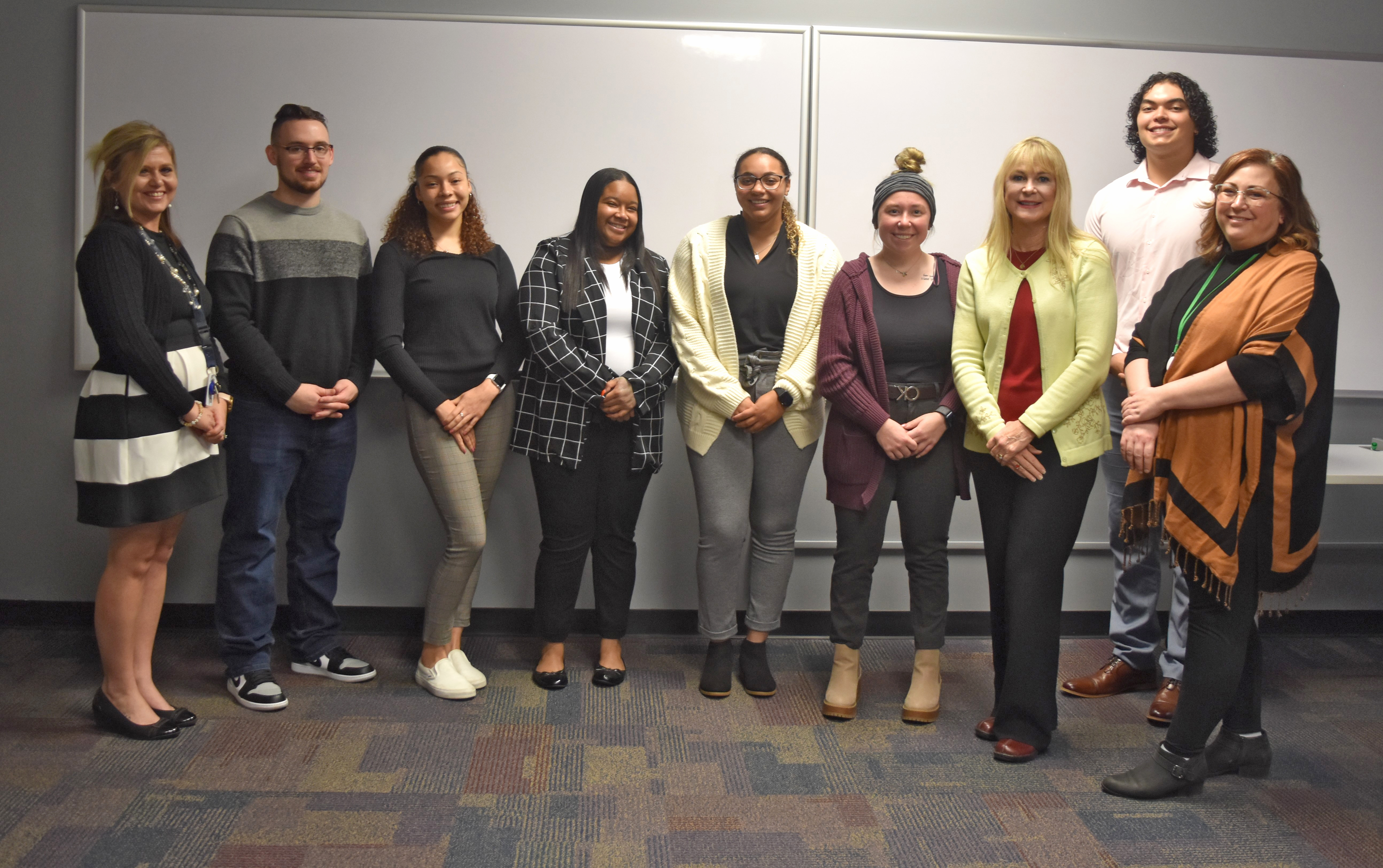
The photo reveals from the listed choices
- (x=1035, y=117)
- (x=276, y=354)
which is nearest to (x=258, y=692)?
(x=276, y=354)

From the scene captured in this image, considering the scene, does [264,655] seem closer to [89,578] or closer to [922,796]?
[89,578]

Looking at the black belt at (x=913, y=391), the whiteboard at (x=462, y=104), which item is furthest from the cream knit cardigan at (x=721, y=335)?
the whiteboard at (x=462, y=104)

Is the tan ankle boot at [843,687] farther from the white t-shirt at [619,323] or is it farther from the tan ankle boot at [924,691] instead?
the white t-shirt at [619,323]

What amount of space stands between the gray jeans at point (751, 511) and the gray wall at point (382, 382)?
52 centimetres

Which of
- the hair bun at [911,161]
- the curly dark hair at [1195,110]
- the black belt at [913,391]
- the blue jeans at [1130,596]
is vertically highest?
the curly dark hair at [1195,110]

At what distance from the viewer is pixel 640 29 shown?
9.73 ft

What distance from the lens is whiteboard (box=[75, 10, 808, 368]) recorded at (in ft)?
9.52

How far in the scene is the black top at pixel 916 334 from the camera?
7.90 ft

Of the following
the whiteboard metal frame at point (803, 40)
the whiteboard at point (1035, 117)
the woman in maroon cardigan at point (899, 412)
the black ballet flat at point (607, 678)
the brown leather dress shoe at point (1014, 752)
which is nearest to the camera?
the brown leather dress shoe at point (1014, 752)

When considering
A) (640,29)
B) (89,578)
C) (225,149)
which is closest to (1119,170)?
(640,29)

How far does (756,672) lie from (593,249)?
4.10ft

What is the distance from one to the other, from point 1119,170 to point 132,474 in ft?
9.68

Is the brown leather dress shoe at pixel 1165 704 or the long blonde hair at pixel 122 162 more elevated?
the long blonde hair at pixel 122 162

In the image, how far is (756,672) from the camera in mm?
2691
